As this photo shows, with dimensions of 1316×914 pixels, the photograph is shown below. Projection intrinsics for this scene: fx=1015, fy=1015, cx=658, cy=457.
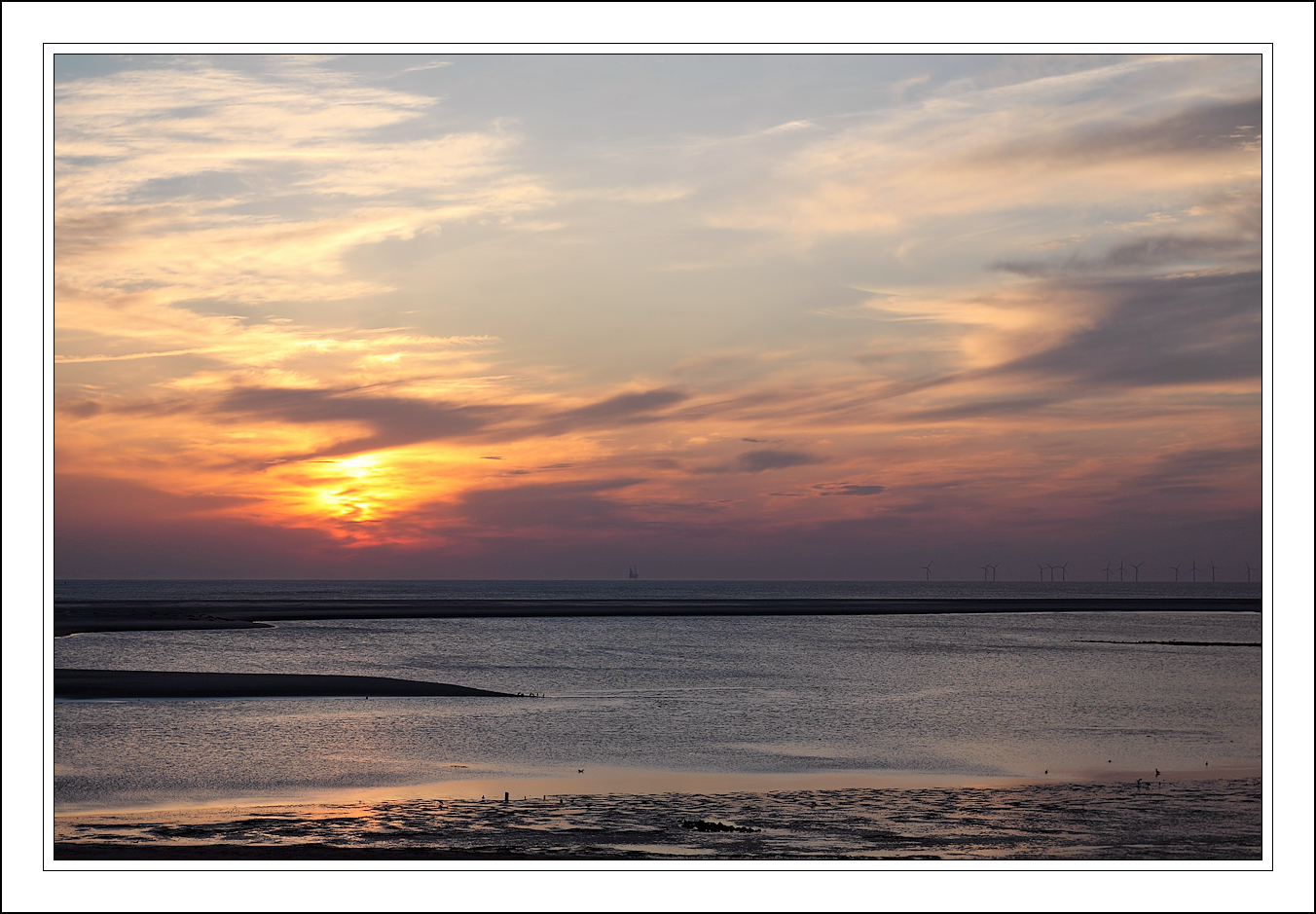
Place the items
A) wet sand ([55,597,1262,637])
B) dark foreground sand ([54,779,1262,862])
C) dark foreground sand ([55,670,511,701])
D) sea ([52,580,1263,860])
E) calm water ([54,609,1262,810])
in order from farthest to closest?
wet sand ([55,597,1262,637])
dark foreground sand ([55,670,511,701])
calm water ([54,609,1262,810])
sea ([52,580,1263,860])
dark foreground sand ([54,779,1262,862])

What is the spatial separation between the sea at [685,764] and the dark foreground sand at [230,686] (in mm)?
1764

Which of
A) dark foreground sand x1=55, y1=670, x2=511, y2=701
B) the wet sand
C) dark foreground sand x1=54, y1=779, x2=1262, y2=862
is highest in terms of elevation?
dark foreground sand x1=54, y1=779, x2=1262, y2=862

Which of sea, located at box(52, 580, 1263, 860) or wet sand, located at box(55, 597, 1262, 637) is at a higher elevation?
sea, located at box(52, 580, 1263, 860)

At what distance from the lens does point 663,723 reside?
30969mm

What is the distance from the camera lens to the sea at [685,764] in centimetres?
1798

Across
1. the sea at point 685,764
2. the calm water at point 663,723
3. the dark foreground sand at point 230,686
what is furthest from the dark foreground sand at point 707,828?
the dark foreground sand at point 230,686

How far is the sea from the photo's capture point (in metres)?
18.0

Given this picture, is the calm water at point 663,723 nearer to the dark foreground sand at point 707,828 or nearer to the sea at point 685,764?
the sea at point 685,764

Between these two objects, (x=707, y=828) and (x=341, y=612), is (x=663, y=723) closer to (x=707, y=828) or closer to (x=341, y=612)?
(x=707, y=828)

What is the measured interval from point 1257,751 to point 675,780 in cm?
Result: 1650

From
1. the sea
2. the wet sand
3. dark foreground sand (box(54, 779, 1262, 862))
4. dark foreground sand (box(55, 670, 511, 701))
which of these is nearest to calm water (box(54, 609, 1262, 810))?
the sea

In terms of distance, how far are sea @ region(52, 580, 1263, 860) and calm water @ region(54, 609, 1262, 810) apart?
145 mm

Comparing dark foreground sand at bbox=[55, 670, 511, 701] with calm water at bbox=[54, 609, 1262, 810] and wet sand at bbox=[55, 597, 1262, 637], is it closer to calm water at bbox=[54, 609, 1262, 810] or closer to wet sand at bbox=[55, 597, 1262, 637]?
calm water at bbox=[54, 609, 1262, 810]

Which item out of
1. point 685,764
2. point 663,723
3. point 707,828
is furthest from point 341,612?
point 707,828
